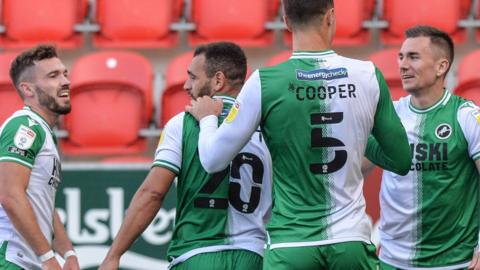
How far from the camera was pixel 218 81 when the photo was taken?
207 inches

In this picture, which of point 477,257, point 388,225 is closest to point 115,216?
point 388,225

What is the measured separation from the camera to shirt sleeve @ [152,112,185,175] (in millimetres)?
5098

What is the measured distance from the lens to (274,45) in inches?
378

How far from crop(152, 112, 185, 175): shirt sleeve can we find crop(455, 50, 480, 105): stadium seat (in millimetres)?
3732

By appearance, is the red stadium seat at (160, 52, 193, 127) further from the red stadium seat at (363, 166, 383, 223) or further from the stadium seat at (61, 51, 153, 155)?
the red stadium seat at (363, 166, 383, 223)

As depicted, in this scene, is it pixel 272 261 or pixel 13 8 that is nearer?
pixel 272 261

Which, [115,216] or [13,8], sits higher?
[13,8]

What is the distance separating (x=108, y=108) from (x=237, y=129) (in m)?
4.34

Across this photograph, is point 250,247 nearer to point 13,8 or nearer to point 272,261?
point 272,261

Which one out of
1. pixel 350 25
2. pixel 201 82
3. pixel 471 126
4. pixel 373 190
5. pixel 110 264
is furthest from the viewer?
pixel 350 25

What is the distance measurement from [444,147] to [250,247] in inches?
49.6

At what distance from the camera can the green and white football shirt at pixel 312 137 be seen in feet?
14.7

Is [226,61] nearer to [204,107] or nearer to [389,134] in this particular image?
[204,107]

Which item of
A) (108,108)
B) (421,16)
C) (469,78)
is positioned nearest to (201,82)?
(108,108)
